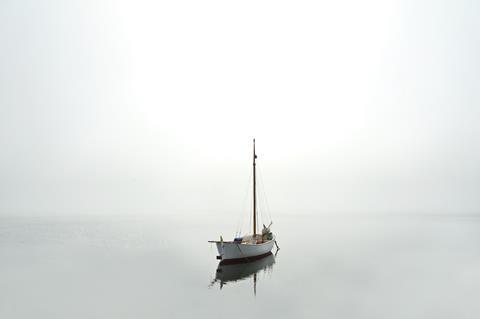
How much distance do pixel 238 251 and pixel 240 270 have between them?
2.35 m

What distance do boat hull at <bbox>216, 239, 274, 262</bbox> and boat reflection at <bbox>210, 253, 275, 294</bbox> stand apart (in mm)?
1160

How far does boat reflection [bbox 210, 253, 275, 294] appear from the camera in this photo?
121 feet

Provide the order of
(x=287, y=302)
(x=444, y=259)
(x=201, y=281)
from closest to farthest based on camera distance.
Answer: (x=287, y=302)
(x=201, y=281)
(x=444, y=259)

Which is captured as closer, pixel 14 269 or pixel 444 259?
pixel 14 269

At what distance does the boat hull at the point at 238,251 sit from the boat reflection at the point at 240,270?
45.7 inches

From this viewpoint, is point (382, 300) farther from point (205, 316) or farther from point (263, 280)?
point (205, 316)

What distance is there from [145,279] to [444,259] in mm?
48597

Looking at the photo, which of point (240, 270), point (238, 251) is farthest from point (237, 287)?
point (238, 251)

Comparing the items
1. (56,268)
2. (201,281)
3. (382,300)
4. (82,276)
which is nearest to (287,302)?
(382,300)

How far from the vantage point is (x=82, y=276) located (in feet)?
129

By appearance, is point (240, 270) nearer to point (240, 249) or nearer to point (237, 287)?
point (240, 249)

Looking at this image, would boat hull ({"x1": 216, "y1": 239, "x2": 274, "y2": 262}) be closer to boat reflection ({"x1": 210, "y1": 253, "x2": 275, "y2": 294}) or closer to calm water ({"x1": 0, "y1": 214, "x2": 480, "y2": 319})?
boat reflection ({"x1": 210, "y1": 253, "x2": 275, "y2": 294})

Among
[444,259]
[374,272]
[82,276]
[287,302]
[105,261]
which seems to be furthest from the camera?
[444,259]

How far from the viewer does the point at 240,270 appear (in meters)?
41.9
